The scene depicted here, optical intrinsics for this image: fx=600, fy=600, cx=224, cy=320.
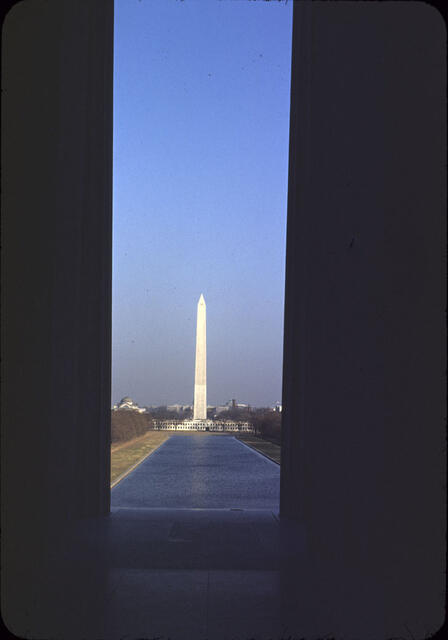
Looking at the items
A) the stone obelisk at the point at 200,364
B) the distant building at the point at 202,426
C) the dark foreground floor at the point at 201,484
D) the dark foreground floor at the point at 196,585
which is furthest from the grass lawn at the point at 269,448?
the distant building at the point at 202,426

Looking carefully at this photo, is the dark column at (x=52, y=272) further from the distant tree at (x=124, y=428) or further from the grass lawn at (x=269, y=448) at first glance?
the distant tree at (x=124, y=428)

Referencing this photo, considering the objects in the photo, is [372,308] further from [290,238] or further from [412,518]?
[290,238]

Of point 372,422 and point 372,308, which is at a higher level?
point 372,308

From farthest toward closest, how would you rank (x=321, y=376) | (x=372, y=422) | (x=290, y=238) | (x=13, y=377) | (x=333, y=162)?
(x=290, y=238)
(x=321, y=376)
(x=333, y=162)
(x=13, y=377)
(x=372, y=422)

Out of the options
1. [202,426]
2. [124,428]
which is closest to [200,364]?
[202,426]

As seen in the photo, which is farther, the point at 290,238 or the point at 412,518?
the point at 290,238

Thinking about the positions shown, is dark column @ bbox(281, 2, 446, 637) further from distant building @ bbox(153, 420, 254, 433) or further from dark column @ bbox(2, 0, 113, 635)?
distant building @ bbox(153, 420, 254, 433)

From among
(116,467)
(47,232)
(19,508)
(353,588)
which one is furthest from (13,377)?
(116,467)
